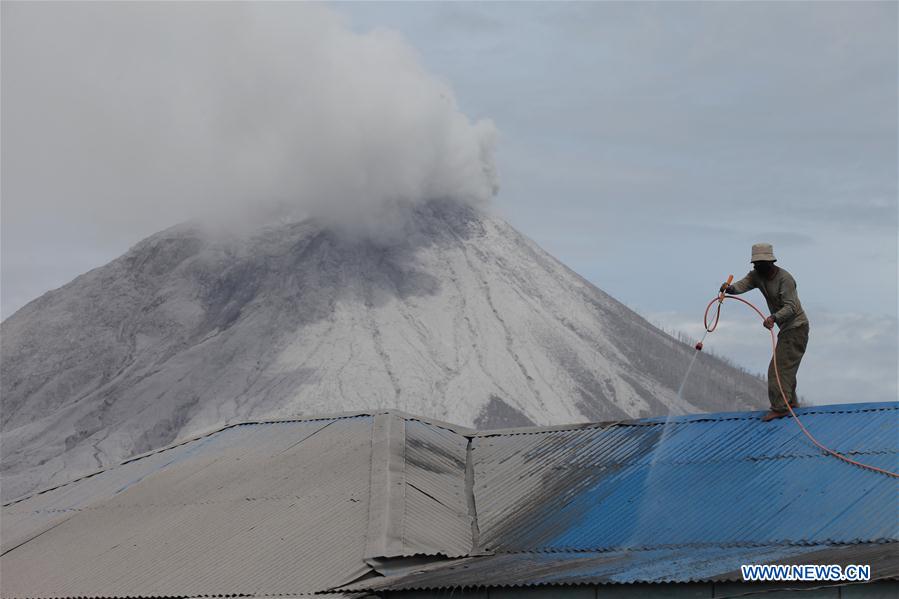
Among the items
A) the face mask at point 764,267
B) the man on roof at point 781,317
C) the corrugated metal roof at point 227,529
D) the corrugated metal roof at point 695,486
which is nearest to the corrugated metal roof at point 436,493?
the corrugated metal roof at point 695,486

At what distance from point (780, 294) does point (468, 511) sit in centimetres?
544

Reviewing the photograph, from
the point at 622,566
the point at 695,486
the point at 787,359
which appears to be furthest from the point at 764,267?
the point at 622,566

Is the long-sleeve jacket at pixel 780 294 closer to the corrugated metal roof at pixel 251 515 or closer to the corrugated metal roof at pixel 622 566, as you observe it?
the corrugated metal roof at pixel 622 566

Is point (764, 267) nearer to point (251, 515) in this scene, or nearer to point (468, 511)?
point (468, 511)

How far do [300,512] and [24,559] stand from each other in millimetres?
4341

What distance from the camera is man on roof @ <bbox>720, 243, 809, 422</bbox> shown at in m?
18.4

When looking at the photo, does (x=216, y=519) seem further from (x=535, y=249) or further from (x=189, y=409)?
(x=535, y=249)

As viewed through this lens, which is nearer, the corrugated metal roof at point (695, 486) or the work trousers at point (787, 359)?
the corrugated metal roof at point (695, 486)

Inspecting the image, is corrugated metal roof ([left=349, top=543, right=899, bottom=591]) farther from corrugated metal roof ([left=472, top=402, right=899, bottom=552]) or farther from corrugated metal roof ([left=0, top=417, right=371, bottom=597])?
corrugated metal roof ([left=0, top=417, right=371, bottom=597])

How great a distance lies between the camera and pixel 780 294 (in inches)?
727

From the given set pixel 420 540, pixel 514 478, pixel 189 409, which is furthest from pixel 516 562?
pixel 189 409

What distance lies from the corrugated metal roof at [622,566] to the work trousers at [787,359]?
11.2 ft

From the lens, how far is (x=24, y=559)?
1903 cm

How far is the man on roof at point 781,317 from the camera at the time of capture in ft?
60.3
